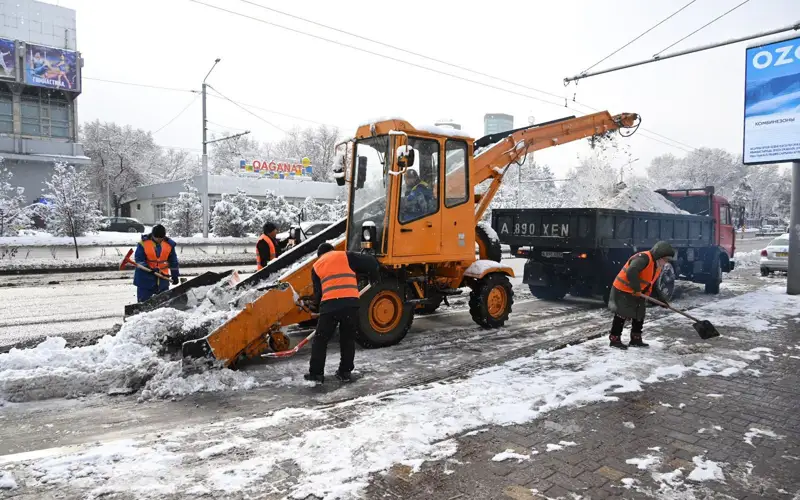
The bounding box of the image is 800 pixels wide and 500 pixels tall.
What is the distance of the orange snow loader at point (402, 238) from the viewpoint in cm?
685

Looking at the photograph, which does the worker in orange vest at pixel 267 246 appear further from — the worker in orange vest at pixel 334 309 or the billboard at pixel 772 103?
the billboard at pixel 772 103

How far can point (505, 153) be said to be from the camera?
9508mm

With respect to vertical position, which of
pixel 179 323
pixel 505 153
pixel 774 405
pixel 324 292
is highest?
pixel 505 153

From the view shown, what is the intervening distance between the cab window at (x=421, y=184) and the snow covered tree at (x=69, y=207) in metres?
22.1

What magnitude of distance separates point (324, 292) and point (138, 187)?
2229 inches

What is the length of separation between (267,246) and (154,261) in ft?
5.48

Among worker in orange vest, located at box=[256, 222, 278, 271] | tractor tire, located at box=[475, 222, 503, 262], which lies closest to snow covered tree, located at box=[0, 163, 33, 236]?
worker in orange vest, located at box=[256, 222, 278, 271]

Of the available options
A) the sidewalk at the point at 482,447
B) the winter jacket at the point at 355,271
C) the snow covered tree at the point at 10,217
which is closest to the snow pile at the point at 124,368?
the sidewalk at the point at 482,447

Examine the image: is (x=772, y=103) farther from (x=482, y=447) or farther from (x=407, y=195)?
(x=482, y=447)

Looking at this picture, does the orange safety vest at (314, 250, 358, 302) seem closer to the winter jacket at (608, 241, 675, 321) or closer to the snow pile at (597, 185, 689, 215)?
the winter jacket at (608, 241, 675, 321)

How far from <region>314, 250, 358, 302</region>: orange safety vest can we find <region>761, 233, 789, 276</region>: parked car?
17053mm

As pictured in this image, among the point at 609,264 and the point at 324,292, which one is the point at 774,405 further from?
the point at 609,264

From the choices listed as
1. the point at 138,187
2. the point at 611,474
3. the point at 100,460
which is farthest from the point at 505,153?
the point at 138,187

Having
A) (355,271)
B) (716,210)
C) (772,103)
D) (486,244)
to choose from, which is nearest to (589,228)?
(486,244)
